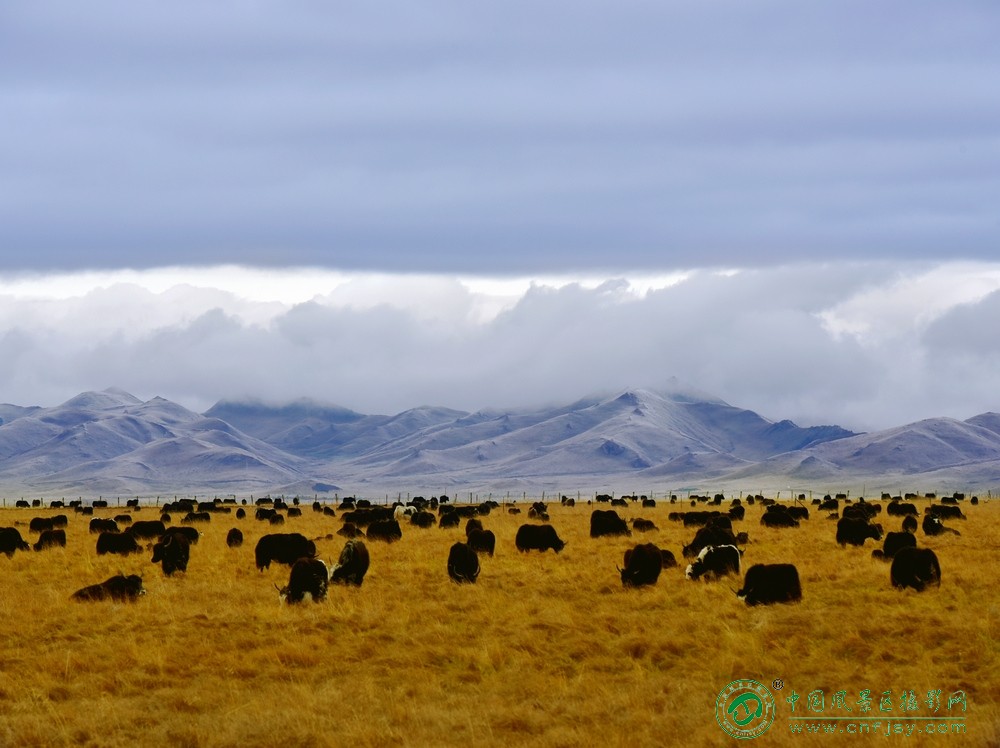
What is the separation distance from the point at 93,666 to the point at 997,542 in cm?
3065

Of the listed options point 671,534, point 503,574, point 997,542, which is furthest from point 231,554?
point 997,542

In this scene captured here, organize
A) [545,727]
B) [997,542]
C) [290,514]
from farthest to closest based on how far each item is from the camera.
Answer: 1. [290,514]
2. [997,542]
3. [545,727]

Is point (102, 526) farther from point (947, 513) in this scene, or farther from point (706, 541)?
point (947, 513)

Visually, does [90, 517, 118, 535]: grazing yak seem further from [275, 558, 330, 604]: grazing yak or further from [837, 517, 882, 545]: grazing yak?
[837, 517, 882, 545]: grazing yak

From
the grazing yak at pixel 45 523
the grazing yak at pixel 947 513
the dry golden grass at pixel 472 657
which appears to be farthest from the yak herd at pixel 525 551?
the grazing yak at pixel 947 513

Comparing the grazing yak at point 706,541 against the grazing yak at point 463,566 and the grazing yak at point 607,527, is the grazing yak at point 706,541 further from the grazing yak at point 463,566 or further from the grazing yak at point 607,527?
the grazing yak at point 607,527

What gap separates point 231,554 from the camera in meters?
37.8

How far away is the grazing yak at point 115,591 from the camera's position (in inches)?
1007

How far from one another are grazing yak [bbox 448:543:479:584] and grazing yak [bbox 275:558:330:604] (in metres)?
4.08

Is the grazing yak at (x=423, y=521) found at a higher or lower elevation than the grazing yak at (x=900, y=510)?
lower

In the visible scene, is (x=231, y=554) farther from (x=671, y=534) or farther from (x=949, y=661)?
(x=949, y=661)

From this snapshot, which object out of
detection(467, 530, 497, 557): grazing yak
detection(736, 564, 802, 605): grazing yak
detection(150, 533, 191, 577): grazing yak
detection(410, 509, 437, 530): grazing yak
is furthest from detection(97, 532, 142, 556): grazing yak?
detection(736, 564, 802, 605): grazing yak

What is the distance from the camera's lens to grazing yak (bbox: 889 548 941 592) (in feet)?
81.0

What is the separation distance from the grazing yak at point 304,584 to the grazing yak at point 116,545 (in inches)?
546
